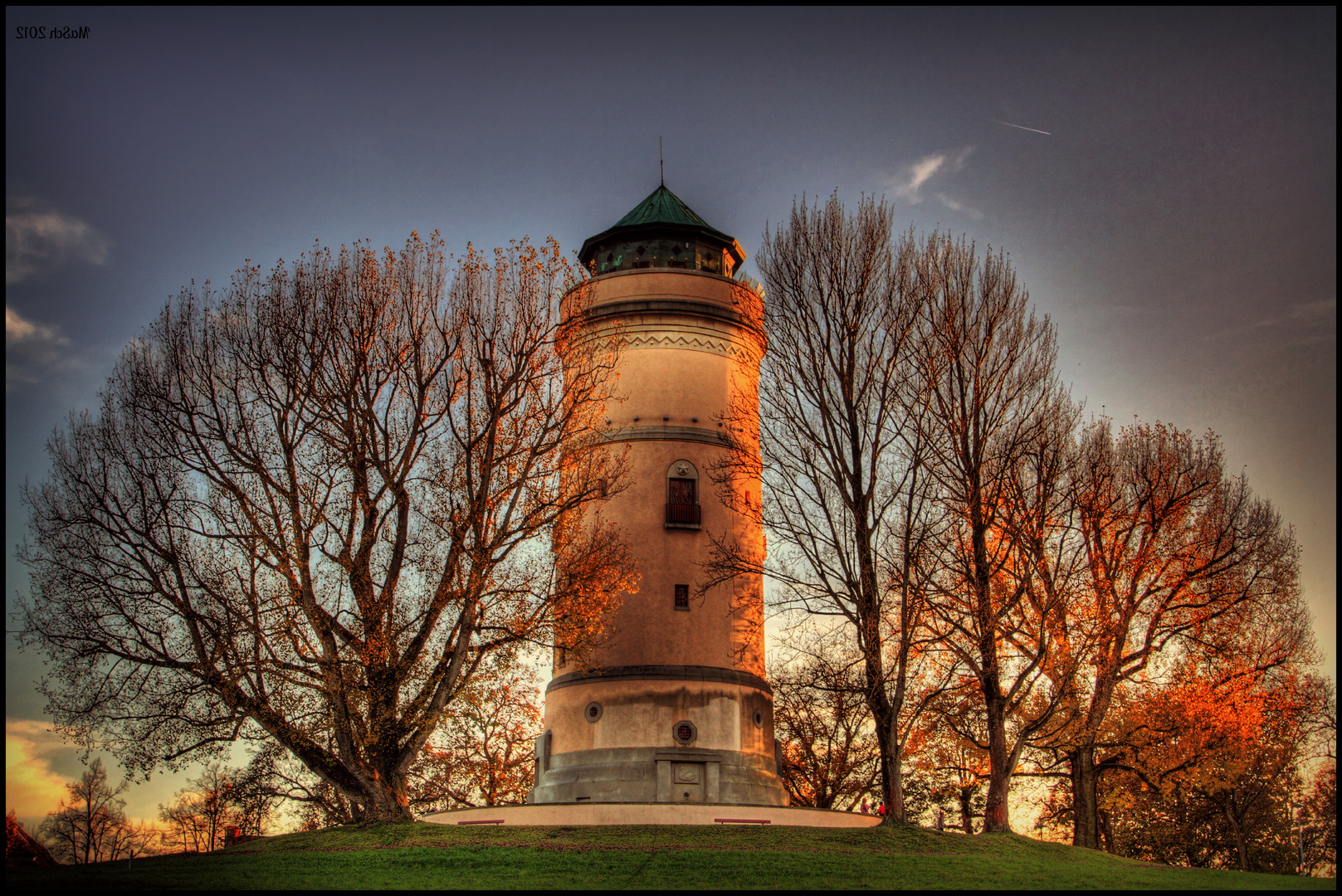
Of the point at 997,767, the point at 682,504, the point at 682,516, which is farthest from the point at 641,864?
the point at 682,504

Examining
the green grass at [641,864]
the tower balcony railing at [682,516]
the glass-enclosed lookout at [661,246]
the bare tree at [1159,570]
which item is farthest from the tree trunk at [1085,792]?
the glass-enclosed lookout at [661,246]

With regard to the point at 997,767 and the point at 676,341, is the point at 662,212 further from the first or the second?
the point at 997,767

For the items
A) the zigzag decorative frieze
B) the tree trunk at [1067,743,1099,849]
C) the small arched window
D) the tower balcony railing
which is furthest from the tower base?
the zigzag decorative frieze

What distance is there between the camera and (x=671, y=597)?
83.1 feet

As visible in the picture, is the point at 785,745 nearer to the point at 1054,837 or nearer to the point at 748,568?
the point at 1054,837

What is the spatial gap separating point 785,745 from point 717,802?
14.6m

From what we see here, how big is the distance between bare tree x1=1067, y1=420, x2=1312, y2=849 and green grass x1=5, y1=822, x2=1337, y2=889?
7.24 meters

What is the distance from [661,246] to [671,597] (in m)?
9.85

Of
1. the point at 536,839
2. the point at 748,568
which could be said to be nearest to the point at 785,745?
the point at 748,568

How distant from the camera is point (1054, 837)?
37438 mm

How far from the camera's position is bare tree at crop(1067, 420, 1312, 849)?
24.3m

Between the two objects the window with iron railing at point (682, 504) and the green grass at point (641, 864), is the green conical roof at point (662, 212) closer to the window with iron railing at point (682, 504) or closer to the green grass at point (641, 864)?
the window with iron railing at point (682, 504)

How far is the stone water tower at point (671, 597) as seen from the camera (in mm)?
24328

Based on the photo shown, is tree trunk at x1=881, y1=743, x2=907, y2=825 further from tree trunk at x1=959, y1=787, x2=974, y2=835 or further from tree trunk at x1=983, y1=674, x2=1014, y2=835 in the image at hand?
tree trunk at x1=959, y1=787, x2=974, y2=835
